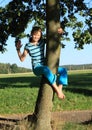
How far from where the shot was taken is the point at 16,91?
22656mm

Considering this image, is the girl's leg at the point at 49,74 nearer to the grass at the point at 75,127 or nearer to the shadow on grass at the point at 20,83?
the grass at the point at 75,127

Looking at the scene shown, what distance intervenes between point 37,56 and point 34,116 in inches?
60.7

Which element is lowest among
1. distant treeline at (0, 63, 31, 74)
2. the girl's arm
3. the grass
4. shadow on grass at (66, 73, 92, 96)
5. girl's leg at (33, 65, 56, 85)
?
the grass

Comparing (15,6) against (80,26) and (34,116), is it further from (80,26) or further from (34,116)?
(34,116)

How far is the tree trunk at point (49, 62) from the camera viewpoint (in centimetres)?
927

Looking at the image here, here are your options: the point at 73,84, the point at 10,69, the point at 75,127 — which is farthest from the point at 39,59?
the point at 10,69

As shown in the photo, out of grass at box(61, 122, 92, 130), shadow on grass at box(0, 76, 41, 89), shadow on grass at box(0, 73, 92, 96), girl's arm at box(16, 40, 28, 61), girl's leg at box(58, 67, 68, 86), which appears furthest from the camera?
shadow on grass at box(0, 76, 41, 89)

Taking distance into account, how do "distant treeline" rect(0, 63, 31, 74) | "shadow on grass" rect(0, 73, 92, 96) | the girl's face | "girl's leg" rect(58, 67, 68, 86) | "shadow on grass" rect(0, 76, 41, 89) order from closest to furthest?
the girl's face < "girl's leg" rect(58, 67, 68, 86) < "shadow on grass" rect(0, 73, 92, 96) < "shadow on grass" rect(0, 76, 41, 89) < "distant treeline" rect(0, 63, 31, 74)

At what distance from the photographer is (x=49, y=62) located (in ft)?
30.2

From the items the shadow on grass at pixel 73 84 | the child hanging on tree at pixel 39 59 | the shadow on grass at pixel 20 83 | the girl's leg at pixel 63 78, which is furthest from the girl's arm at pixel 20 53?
the shadow on grass at pixel 20 83

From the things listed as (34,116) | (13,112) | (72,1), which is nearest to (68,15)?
(72,1)

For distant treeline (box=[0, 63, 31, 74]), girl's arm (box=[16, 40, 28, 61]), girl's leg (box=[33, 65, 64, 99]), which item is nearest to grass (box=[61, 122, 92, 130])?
girl's leg (box=[33, 65, 64, 99])

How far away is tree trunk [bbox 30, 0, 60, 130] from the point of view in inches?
365

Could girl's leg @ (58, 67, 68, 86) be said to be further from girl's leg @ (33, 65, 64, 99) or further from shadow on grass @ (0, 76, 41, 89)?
shadow on grass @ (0, 76, 41, 89)
